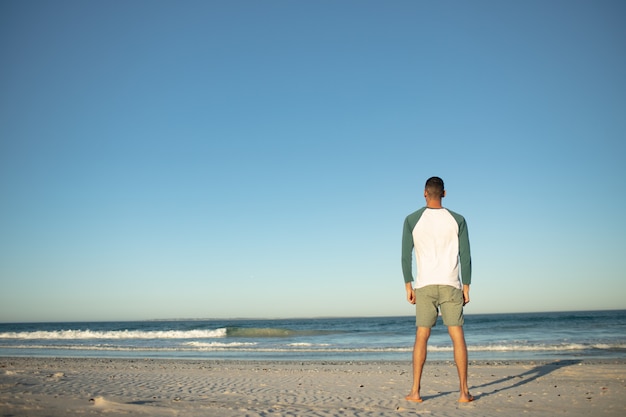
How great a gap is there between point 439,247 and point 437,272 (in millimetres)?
259

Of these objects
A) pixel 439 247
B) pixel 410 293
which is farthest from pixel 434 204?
pixel 410 293

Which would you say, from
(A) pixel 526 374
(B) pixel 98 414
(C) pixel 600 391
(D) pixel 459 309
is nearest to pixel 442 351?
(A) pixel 526 374

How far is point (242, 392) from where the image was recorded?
20.6 feet

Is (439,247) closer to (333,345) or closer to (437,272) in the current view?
(437,272)

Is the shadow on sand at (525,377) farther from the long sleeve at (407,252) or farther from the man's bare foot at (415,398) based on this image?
the long sleeve at (407,252)

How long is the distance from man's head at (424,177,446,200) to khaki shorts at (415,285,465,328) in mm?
959

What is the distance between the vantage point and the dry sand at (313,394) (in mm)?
4652

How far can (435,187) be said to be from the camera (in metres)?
4.97

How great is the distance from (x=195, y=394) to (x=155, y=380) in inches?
87.4

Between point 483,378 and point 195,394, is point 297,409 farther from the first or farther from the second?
point 483,378

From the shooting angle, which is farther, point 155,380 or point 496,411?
point 155,380

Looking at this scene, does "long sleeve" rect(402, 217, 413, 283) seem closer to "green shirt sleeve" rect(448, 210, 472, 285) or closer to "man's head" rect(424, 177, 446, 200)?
"man's head" rect(424, 177, 446, 200)

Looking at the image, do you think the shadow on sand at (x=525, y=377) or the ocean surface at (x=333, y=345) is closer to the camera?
the shadow on sand at (x=525, y=377)

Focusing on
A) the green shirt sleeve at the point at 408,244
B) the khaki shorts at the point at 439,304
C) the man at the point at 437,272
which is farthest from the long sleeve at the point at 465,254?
the green shirt sleeve at the point at 408,244
